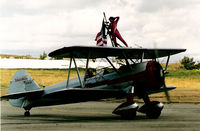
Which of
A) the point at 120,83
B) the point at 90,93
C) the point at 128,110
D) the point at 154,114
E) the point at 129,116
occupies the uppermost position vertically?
the point at 120,83

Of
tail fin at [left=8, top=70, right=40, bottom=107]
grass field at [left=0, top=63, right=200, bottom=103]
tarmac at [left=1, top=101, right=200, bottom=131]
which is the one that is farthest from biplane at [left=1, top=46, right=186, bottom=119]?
grass field at [left=0, top=63, right=200, bottom=103]

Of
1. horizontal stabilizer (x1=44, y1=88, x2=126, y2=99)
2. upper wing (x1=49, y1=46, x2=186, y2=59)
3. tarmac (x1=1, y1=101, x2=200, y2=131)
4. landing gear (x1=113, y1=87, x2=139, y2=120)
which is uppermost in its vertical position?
upper wing (x1=49, y1=46, x2=186, y2=59)

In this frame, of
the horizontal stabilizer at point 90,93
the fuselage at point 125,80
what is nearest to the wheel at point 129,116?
the horizontal stabilizer at point 90,93

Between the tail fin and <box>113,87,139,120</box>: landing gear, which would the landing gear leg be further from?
the tail fin

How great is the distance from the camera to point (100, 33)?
58.4 ft

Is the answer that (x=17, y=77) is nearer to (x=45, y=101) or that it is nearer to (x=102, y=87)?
(x=45, y=101)

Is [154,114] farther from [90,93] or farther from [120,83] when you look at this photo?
[90,93]

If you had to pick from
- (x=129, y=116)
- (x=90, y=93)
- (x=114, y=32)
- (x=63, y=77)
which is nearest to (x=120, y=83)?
(x=90, y=93)

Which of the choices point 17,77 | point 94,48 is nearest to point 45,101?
point 17,77

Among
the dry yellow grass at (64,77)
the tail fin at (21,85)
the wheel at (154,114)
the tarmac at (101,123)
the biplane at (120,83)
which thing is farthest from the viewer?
the dry yellow grass at (64,77)

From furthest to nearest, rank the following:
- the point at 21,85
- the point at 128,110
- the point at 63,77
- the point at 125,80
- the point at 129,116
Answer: the point at 63,77, the point at 21,85, the point at 125,80, the point at 129,116, the point at 128,110

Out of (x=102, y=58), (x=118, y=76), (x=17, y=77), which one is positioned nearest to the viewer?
(x=118, y=76)

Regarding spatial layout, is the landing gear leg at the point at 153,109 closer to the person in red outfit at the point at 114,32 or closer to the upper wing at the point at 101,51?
the upper wing at the point at 101,51

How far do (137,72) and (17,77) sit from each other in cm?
774
